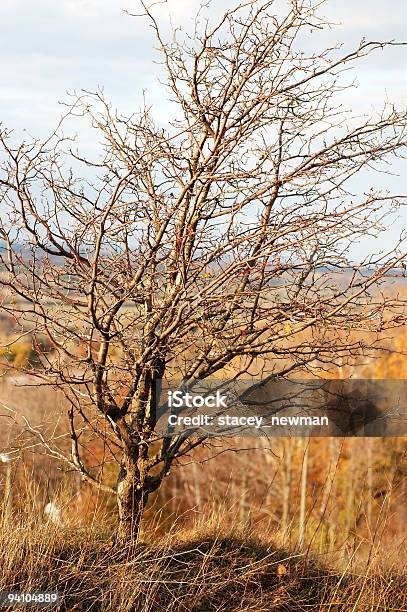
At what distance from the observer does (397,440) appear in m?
15.8

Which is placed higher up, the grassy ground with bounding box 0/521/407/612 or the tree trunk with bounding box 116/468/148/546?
the tree trunk with bounding box 116/468/148/546

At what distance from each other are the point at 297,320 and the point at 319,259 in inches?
16.5

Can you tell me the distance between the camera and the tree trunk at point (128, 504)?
3.97 metres

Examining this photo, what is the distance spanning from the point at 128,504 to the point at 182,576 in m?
0.49

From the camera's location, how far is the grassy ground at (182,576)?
365cm

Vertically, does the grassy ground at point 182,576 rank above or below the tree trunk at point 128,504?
below

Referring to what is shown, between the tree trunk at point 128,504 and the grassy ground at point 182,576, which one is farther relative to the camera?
the tree trunk at point 128,504

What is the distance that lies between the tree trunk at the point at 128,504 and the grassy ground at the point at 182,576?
0.10 meters

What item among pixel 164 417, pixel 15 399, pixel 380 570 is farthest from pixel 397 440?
pixel 164 417

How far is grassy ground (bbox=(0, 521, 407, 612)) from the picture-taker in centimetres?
365

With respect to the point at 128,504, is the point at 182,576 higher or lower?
lower

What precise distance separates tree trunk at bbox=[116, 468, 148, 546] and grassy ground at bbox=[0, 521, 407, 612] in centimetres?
10

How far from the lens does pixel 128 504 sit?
13.2ft

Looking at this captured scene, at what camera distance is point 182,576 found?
13.0ft
